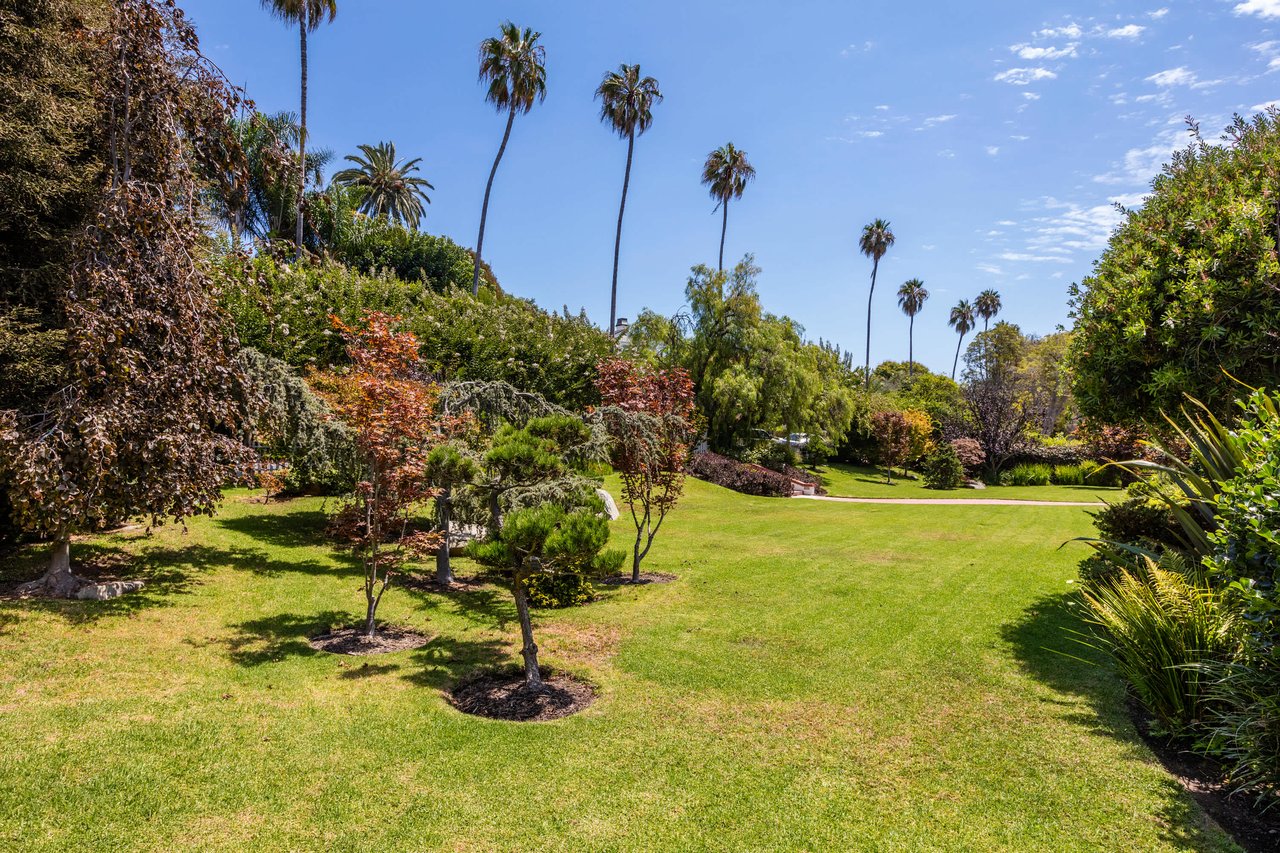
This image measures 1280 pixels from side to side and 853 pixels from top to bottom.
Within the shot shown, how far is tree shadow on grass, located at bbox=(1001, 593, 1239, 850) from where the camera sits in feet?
14.0

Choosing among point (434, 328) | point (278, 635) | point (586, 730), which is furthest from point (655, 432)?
point (434, 328)

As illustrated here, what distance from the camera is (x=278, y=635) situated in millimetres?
7879

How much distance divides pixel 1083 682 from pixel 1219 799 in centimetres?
211

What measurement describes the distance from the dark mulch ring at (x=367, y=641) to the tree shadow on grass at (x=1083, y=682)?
7034mm

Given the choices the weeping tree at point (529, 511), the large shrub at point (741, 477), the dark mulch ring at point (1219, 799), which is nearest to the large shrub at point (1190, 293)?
the dark mulch ring at point (1219, 799)

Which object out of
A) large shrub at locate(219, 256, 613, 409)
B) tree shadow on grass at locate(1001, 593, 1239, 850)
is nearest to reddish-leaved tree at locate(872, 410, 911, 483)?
large shrub at locate(219, 256, 613, 409)

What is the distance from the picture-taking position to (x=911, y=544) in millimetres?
14766

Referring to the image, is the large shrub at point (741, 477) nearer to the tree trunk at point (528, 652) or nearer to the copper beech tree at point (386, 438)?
the copper beech tree at point (386, 438)

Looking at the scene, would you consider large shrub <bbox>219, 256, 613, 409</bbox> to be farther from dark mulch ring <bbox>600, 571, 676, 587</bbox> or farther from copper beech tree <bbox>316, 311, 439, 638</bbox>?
dark mulch ring <bbox>600, 571, 676, 587</bbox>

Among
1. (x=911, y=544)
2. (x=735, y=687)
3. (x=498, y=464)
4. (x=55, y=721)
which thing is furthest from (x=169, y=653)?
(x=911, y=544)

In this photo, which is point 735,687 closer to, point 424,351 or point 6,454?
point 6,454

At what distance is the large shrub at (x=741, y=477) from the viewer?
24.8 meters

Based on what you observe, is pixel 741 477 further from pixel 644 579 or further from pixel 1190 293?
pixel 1190 293

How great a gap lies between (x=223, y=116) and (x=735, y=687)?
9.72 metres
